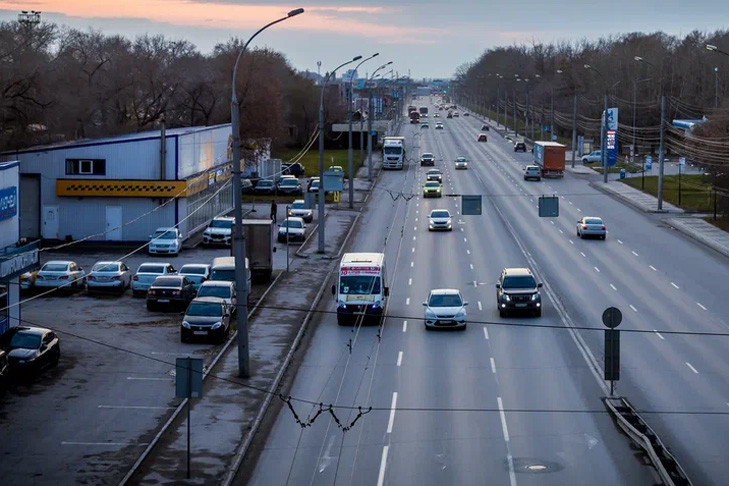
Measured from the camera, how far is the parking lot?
2275 centimetres

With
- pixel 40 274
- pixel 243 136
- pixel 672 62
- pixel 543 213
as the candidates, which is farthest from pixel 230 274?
pixel 672 62

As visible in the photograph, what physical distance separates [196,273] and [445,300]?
11033 millimetres

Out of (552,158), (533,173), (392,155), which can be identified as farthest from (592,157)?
(533,173)

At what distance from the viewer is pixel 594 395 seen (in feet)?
91.5

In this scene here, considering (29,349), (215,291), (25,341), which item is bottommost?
(29,349)

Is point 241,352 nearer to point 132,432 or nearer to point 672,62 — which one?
point 132,432

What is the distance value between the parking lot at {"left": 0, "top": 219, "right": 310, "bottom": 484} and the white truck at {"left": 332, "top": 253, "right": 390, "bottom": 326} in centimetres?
466

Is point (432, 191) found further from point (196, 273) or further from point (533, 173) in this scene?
point (196, 273)

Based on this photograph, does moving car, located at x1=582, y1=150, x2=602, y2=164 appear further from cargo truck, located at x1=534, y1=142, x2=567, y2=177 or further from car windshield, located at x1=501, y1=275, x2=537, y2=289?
car windshield, located at x1=501, y1=275, x2=537, y2=289

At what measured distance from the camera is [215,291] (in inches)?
1516

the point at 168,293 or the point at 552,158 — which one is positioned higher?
the point at 552,158

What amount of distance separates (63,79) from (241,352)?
7978cm

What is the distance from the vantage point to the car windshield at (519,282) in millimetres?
38459

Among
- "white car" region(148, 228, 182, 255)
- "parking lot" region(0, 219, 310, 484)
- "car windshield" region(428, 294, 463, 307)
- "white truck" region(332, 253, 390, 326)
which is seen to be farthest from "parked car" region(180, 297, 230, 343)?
"white car" region(148, 228, 182, 255)
